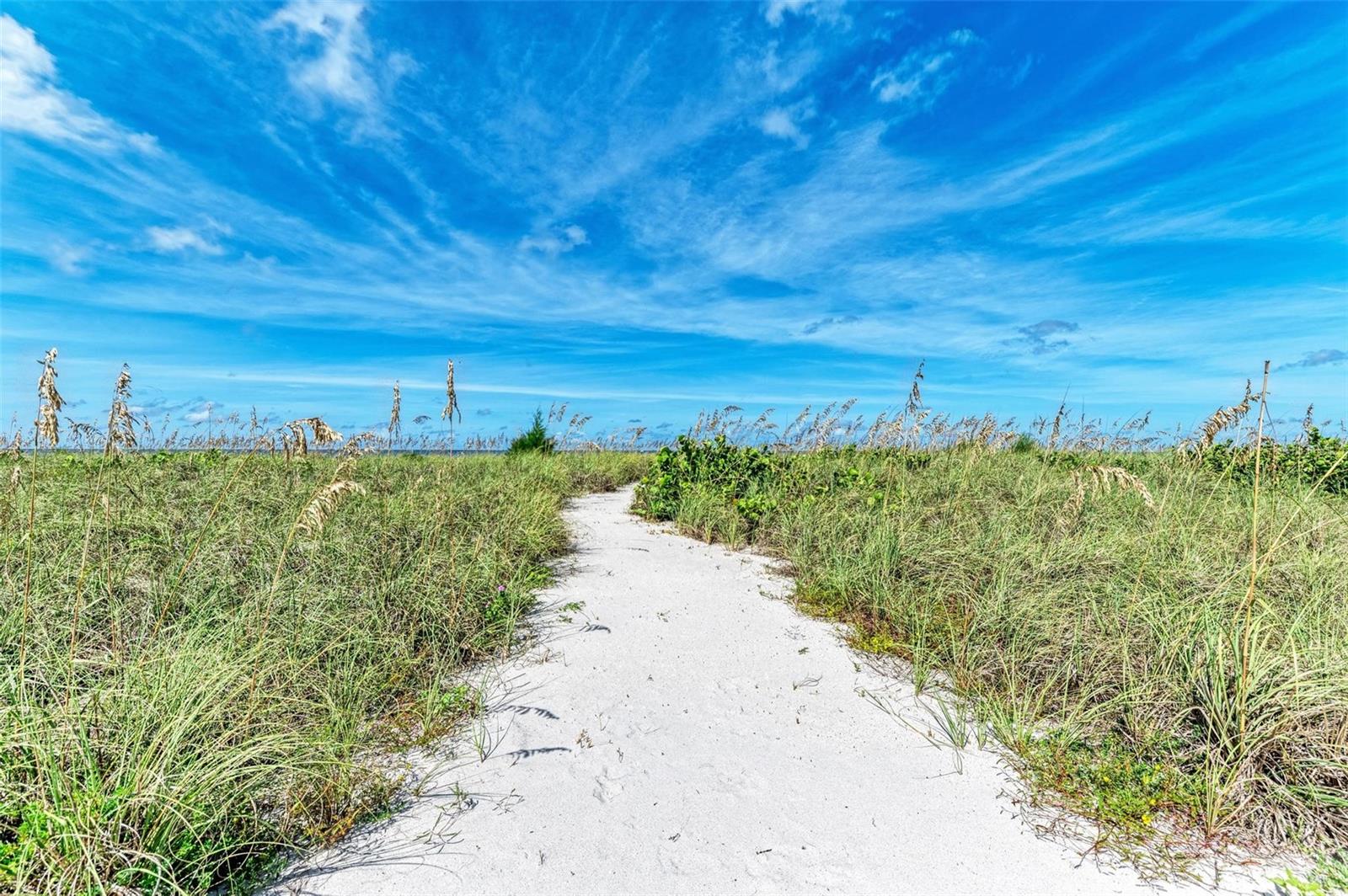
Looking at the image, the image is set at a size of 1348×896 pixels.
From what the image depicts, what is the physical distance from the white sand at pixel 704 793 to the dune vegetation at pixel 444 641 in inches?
10.3

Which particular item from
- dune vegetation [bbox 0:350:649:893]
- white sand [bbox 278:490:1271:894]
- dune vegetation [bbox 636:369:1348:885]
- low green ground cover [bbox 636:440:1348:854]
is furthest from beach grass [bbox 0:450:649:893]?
low green ground cover [bbox 636:440:1348:854]

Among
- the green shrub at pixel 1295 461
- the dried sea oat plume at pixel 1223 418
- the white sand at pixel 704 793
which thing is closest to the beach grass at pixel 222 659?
the white sand at pixel 704 793

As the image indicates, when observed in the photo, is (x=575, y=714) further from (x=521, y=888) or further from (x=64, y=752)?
(x=64, y=752)

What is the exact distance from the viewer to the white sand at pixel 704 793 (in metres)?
2.33

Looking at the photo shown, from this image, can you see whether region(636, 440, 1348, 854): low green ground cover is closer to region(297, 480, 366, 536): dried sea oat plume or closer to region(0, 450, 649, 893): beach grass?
region(0, 450, 649, 893): beach grass

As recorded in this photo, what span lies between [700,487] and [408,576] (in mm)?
4846

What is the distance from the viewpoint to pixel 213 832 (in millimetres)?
2234

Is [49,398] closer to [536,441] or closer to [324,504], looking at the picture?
[324,504]

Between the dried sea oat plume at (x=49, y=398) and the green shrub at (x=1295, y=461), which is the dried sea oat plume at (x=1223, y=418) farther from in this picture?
the dried sea oat plume at (x=49, y=398)

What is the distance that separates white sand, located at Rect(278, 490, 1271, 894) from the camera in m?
2.33

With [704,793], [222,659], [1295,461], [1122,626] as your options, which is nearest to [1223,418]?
[1122,626]

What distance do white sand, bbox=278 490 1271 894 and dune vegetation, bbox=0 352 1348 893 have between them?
0.86ft

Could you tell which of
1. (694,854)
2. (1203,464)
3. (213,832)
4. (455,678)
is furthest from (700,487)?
(1203,464)

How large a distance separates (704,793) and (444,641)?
213cm
